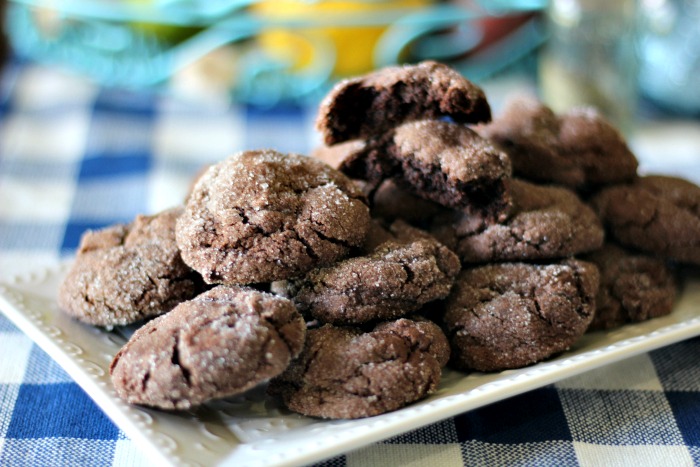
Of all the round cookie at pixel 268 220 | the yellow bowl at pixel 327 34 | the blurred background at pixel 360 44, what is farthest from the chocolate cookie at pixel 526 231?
the yellow bowl at pixel 327 34

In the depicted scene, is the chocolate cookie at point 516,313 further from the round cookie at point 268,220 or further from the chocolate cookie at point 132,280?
the chocolate cookie at point 132,280

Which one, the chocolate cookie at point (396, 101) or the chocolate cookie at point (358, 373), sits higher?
the chocolate cookie at point (396, 101)

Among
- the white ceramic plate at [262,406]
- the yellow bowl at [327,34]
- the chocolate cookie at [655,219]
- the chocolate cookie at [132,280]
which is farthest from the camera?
the yellow bowl at [327,34]

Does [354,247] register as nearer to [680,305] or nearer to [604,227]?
[604,227]

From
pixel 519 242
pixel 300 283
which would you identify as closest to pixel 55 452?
pixel 300 283

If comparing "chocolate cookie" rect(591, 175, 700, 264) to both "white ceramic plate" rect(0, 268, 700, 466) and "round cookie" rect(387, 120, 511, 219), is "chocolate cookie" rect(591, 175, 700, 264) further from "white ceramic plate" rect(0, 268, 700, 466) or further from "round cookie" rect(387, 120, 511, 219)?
"round cookie" rect(387, 120, 511, 219)

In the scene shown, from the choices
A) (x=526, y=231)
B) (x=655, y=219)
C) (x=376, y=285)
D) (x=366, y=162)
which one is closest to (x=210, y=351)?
(x=376, y=285)

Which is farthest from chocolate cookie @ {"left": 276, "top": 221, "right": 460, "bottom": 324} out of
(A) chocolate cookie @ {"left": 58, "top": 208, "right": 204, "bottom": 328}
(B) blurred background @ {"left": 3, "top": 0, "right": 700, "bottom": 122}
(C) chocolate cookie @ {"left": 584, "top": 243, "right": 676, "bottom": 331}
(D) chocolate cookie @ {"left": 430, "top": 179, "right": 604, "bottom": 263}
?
(B) blurred background @ {"left": 3, "top": 0, "right": 700, "bottom": 122}
